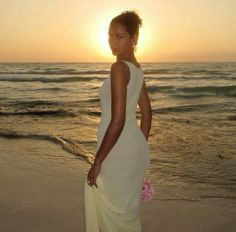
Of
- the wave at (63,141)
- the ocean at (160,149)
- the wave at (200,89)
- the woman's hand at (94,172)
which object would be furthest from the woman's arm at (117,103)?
the wave at (200,89)

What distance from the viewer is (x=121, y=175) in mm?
2727

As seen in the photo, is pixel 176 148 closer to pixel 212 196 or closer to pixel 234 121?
pixel 212 196

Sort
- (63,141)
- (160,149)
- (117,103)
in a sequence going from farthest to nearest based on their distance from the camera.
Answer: (63,141), (160,149), (117,103)

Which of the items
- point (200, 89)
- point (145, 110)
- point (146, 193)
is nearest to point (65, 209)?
point (146, 193)

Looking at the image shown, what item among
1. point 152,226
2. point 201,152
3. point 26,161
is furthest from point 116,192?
point 201,152

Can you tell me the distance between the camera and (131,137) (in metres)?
2.69

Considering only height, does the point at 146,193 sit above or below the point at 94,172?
below

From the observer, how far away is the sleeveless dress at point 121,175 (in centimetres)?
263

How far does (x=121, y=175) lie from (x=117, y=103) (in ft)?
1.69

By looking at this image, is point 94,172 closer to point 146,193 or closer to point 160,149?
point 146,193

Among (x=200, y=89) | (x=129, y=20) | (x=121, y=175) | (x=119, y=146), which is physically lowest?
(x=200, y=89)

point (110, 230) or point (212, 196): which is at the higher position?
point (110, 230)

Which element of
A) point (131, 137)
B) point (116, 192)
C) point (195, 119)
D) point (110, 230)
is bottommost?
point (195, 119)

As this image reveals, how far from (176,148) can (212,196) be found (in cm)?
317
